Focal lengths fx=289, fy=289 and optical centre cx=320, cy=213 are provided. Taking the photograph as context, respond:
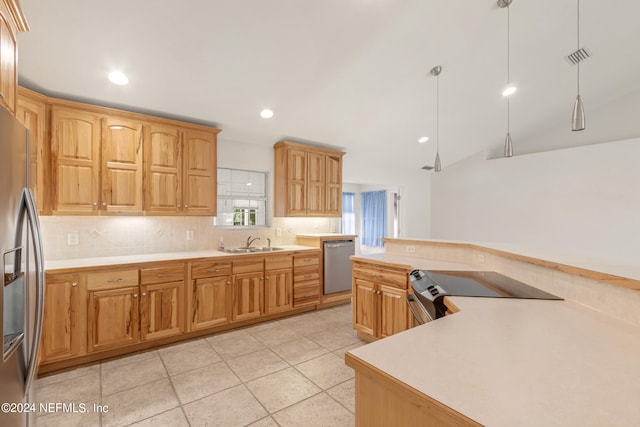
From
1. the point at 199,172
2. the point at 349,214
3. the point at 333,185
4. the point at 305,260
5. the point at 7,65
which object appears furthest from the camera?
the point at 349,214

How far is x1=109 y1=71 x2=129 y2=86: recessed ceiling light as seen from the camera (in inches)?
103

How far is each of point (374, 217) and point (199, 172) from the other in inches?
210

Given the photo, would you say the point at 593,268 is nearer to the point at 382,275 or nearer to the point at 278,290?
the point at 382,275

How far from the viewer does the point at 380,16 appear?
257 centimetres

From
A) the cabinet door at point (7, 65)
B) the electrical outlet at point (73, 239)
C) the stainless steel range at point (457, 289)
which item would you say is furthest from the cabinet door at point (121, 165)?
the stainless steel range at point (457, 289)

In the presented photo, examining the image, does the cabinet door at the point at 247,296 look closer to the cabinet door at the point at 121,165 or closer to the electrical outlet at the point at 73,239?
the cabinet door at the point at 121,165

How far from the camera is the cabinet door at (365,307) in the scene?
9.64 feet

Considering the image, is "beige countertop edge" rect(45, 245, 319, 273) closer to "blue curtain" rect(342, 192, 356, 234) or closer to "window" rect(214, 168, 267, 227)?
"window" rect(214, 168, 267, 227)

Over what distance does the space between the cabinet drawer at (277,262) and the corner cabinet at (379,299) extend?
1.09m

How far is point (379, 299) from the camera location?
113 inches

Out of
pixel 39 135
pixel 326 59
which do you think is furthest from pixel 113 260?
pixel 326 59

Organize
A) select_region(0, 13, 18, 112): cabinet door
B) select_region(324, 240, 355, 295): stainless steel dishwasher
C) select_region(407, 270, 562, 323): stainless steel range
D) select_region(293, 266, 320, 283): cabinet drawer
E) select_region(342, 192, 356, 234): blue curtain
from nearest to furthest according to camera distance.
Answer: select_region(0, 13, 18, 112): cabinet door → select_region(407, 270, 562, 323): stainless steel range → select_region(293, 266, 320, 283): cabinet drawer → select_region(324, 240, 355, 295): stainless steel dishwasher → select_region(342, 192, 356, 234): blue curtain

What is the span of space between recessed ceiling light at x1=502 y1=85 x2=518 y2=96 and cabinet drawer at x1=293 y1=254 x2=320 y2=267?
12.0 ft

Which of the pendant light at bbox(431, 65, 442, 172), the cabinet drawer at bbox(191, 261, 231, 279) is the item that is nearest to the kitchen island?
the pendant light at bbox(431, 65, 442, 172)
